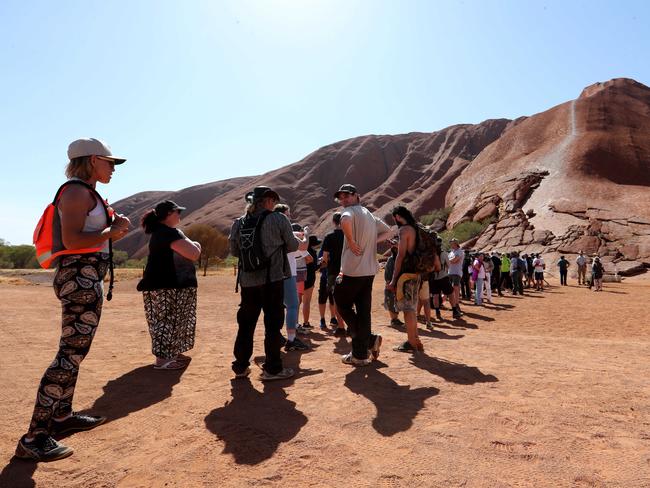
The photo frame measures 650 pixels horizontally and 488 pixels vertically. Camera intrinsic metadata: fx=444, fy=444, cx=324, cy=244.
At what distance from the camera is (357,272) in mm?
4730

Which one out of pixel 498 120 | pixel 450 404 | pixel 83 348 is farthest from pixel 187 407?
pixel 498 120

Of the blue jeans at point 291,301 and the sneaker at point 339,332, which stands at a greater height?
the blue jeans at point 291,301

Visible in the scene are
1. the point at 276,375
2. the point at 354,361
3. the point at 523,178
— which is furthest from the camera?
the point at 523,178

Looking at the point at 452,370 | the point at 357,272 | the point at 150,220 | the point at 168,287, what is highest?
the point at 150,220

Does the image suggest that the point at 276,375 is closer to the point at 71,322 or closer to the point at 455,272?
the point at 71,322

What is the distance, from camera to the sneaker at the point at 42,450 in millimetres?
2758

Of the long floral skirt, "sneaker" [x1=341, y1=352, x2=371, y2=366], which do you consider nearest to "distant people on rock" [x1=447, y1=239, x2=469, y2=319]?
"sneaker" [x1=341, y1=352, x2=371, y2=366]

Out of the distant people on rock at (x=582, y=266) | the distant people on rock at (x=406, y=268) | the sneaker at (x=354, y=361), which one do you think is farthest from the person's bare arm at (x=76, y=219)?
the distant people on rock at (x=582, y=266)

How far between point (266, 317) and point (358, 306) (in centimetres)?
105

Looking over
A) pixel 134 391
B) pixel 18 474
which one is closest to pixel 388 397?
pixel 134 391

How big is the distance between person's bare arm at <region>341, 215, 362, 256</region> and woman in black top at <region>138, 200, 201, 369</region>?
5.00ft

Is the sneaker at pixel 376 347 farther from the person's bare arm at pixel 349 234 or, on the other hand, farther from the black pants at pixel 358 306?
the person's bare arm at pixel 349 234

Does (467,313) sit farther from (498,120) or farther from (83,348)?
(498,120)

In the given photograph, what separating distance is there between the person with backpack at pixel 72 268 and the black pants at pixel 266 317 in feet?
4.66
